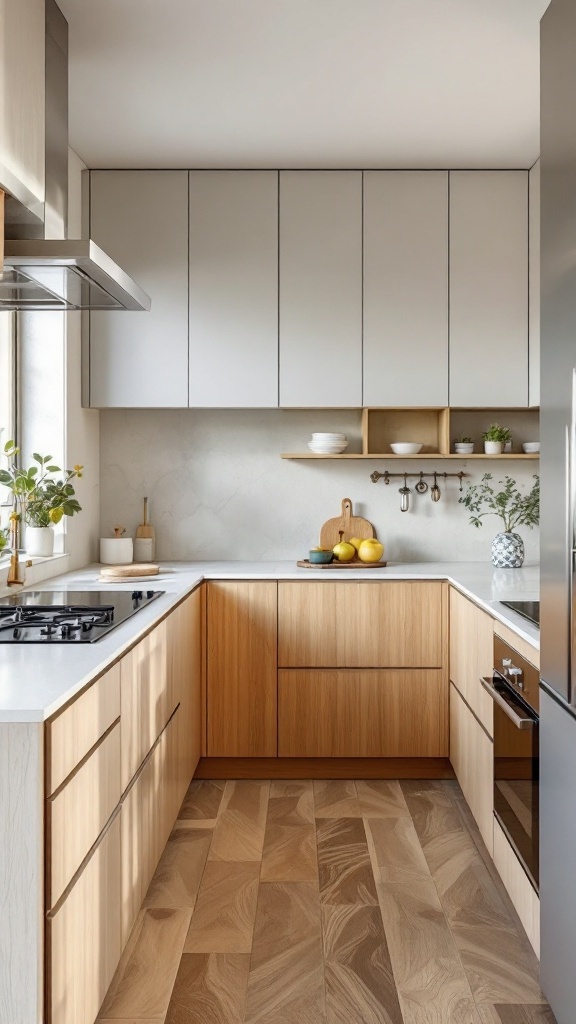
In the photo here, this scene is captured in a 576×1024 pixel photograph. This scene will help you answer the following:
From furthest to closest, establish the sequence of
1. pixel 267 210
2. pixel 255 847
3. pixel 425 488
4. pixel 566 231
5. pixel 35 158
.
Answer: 1. pixel 425 488
2. pixel 267 210
3. pixel 255 847
4. pixel 35 158
5. pixel 566 231

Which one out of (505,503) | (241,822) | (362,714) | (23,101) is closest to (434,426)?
(505,503)

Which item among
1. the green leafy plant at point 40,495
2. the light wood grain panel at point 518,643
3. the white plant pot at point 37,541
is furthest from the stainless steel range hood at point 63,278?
the light wood grain panel at point 518,643

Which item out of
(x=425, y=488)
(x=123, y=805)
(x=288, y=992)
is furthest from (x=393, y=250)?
(x=288, y=992)

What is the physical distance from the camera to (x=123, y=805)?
217cm

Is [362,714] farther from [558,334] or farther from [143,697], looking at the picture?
[558,334]

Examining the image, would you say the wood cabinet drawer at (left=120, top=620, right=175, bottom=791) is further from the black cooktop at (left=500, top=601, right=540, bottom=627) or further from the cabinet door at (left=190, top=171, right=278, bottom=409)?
the cabinet door at (left=190, top=171, right=278, bottom=409)

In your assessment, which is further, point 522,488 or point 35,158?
point 522,488

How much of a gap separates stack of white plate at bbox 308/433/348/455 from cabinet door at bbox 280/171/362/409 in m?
0.23

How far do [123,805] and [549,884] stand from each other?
39.8 inches

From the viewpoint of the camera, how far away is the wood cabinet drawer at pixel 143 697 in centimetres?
220

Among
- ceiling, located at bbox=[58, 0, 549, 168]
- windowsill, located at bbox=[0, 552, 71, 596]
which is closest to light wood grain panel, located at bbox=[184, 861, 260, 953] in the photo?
windowsill, located at bbox=[0, 552, 71, 596]

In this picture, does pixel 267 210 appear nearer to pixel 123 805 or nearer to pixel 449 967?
pixel 123 805

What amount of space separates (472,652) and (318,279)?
5.90 ft

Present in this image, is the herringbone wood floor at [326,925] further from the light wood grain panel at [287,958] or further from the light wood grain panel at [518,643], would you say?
the light wood grain panel at [518,643]
